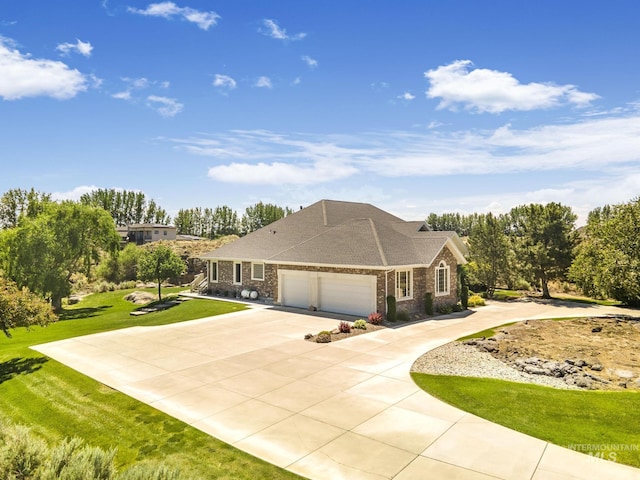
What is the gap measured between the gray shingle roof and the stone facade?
623 millimetres

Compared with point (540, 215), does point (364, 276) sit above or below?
below

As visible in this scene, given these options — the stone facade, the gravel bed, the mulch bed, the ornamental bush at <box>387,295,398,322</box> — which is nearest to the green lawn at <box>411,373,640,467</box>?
the gravel bed

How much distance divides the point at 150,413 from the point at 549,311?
26674 mm

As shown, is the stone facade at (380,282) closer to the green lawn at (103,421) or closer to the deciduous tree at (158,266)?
the deciduous tree at (158,266)

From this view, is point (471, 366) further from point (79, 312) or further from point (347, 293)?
point (79, 312)

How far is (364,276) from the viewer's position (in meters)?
24.5

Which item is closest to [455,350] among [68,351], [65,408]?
[65,408]

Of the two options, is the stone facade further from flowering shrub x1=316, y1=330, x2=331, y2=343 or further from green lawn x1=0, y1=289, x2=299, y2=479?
green lawn x1=0, y1=289, x2=299, y2=479

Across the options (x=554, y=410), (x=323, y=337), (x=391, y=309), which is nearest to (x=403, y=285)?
(x=391, y=309)

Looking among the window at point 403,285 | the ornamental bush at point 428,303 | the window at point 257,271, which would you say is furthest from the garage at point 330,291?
the ornamental bush at point 428,303

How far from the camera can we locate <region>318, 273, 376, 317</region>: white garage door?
2441 cm

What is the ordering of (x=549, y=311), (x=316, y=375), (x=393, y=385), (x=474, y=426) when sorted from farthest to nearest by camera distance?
(x=549, y=311)
(x=316, y=375)
(x=393, y=385)
(x=474, y=426)

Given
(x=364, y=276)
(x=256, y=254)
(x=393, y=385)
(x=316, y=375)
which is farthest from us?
(x=256, y=254)

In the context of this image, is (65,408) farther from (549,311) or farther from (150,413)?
(549,311)
